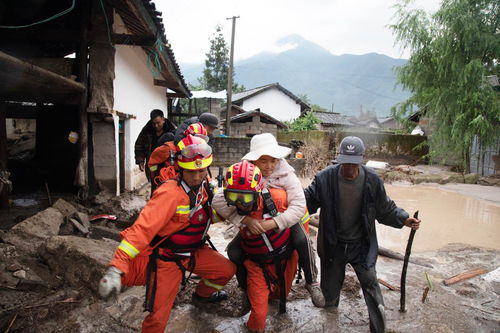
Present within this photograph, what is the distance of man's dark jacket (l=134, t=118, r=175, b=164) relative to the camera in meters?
5.27

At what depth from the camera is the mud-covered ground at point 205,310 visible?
2885 millimetres

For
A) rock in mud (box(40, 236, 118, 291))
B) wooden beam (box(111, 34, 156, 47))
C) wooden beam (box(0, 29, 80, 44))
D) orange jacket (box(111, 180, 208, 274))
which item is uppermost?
wooden beam (box(111, 34, 156, 47))

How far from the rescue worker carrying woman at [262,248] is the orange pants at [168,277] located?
244 mm

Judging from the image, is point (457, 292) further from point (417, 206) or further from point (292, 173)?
point (417, 206)

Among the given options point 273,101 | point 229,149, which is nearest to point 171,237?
point 229,149

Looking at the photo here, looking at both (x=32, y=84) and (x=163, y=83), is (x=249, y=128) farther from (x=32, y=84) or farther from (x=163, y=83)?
(x=32, y=84)

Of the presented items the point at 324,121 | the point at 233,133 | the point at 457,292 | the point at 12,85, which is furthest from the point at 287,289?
the point at 324,121

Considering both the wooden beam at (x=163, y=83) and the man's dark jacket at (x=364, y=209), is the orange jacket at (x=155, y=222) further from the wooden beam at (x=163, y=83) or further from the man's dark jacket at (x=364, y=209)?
the wooden beam at (x=163, y=83)

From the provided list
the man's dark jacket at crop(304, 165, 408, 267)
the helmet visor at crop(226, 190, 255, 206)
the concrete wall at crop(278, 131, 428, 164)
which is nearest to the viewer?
the helmet visor at crop(226, 190, 255, 206)

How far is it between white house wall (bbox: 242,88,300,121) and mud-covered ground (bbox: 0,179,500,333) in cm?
3145

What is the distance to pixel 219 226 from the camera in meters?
6.51

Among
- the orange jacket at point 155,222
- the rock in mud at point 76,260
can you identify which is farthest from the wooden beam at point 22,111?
the orange jacket at point 155,222

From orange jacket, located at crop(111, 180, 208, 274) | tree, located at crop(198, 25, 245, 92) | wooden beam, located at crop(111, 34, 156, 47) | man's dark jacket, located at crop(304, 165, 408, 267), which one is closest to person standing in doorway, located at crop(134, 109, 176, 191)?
wooden beam, located at crop(111, 34, 156, 47)

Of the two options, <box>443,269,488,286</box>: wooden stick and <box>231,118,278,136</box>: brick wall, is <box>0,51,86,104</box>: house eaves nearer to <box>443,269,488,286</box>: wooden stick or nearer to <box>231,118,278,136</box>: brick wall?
<box>443,269,488,286</box>: wooden stick
